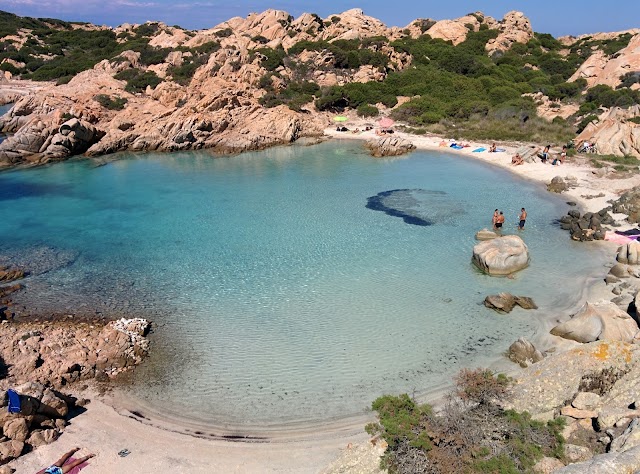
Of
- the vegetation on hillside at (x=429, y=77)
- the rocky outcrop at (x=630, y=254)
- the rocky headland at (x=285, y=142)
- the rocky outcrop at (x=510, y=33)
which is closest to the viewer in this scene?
the rocky headland at (x=285, y=142)

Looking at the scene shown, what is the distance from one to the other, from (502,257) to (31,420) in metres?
16.9

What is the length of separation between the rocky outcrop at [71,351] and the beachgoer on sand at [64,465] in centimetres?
317

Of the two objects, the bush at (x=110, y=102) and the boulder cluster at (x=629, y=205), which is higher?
the bush at (x=110, y=102)

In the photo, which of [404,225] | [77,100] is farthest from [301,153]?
[77,100]

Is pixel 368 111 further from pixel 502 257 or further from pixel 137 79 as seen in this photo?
pixel 502 257

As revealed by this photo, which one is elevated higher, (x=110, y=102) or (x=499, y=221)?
(x=110, y=102)

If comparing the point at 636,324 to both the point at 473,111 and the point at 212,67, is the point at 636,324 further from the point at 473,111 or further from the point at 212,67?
the point at 212,67

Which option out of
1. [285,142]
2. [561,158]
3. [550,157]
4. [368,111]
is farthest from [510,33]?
[561,158]

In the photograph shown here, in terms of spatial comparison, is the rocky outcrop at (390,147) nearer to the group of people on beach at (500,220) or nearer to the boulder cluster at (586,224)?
the group of people on beach at (500,220)

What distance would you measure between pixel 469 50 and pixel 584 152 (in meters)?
42.6

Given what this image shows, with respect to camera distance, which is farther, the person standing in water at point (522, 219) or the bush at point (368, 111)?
the bush at point (368, 111)

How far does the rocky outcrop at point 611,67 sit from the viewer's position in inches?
2100

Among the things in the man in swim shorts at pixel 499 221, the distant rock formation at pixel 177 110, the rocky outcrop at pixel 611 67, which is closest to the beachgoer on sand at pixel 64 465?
the man in swim shorts at pixel 499 221

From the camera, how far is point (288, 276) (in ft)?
64.2
